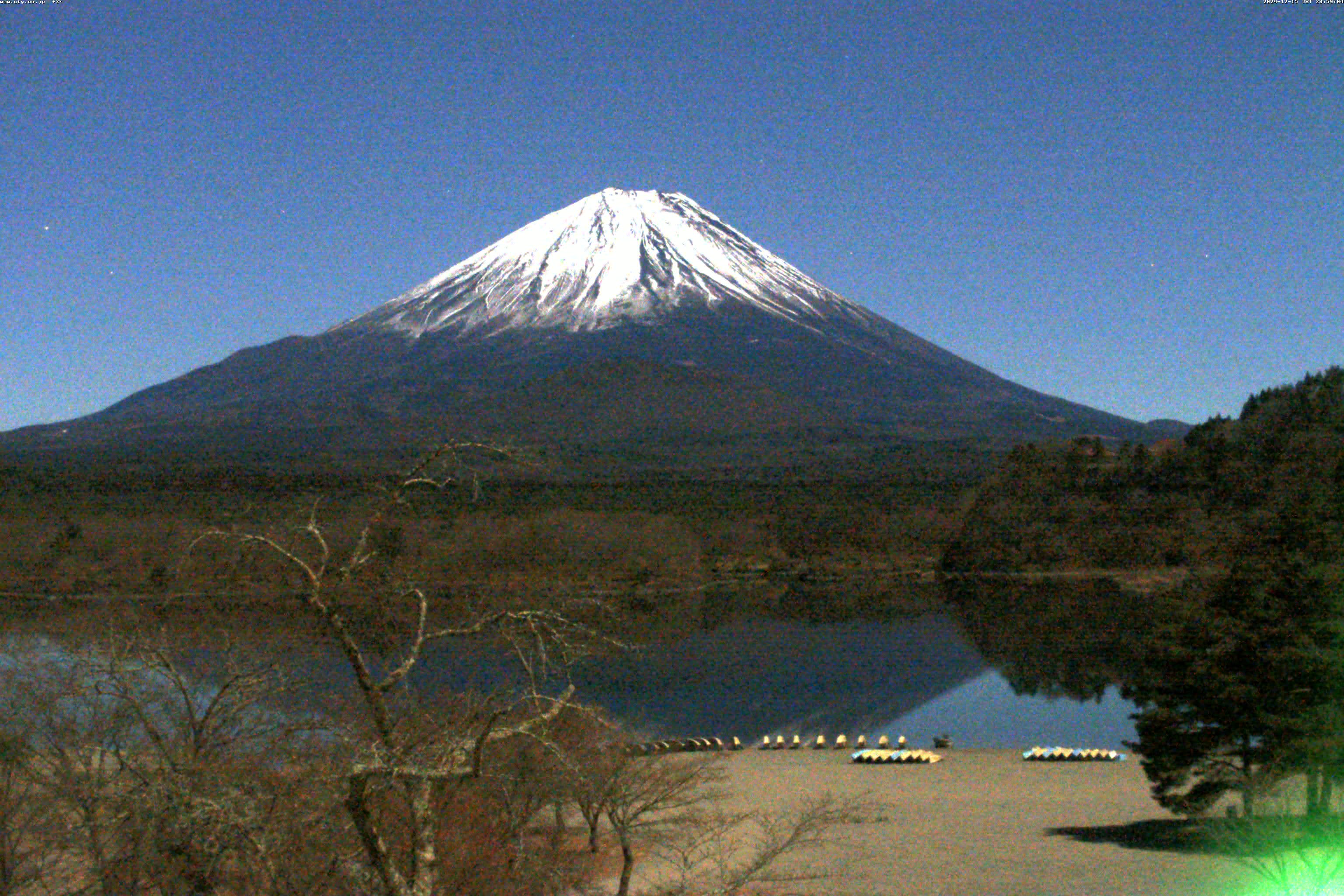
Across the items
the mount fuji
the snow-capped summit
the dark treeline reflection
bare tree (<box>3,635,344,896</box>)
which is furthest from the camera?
the snow-capped summit

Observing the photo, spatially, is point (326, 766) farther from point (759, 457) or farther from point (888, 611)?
point (759, 457)

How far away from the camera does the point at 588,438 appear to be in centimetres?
9794

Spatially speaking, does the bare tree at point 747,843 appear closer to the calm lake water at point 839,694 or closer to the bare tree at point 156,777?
the bare tree at point 156,777

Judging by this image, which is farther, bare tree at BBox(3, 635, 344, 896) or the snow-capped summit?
the snow-capped summit

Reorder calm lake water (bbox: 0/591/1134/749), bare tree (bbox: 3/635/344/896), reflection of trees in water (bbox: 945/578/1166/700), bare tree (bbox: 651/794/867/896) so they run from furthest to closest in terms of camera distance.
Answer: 1. reflection of trees in water (bbox: 945/578/1166/700)
2. calm lake water (bbox: 0/591/1134/749)
3. bare tree (bbox: 651/794/867/896)
4. bare tree (bbox: 3/635/344/896)

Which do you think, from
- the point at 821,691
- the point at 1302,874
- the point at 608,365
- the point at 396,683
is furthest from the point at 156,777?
the point at 608,365

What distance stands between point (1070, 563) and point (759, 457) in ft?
107

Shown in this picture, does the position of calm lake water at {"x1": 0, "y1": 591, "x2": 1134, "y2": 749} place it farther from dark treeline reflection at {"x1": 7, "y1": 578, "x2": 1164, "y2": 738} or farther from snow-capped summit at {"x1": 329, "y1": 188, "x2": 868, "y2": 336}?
snow-capped summit at {"x1": 329, "y1": 188, "x2": 868, "y2": 336}

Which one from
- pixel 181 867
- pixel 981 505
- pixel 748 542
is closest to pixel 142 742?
pixel 181 867

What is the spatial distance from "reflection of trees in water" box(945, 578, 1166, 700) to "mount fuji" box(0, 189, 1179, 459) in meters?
46.8

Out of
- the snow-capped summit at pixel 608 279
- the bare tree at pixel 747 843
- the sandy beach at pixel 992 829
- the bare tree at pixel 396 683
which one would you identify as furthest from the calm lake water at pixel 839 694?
the snow-capped summit at pixel 608 279

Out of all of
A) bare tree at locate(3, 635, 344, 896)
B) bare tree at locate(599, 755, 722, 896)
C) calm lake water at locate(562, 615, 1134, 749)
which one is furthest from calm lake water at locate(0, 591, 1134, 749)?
bare tree at locate(3, 635, 344, 896)

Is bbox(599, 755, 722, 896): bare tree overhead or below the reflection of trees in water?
overhead

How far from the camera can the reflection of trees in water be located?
113 ft
